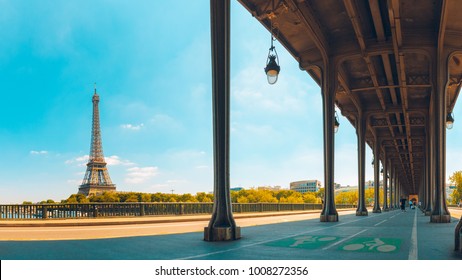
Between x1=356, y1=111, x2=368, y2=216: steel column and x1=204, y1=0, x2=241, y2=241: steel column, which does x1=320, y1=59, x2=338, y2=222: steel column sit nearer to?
x1=356, y1=111, x2=368, y2=216: steel column

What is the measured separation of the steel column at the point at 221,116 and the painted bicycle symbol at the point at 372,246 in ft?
10.4

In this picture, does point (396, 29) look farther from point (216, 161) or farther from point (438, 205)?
point (216, 161)

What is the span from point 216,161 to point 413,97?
1316 inches

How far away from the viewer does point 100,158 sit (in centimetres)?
11825

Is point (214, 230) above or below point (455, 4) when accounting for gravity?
below

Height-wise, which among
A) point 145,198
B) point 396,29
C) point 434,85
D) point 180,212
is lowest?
point 145,198

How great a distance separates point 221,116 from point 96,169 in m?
114

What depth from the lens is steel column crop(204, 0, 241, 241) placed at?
35.9 feet

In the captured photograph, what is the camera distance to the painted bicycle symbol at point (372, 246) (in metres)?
8.70

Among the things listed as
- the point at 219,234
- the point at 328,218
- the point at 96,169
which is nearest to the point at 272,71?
the point at 219,234

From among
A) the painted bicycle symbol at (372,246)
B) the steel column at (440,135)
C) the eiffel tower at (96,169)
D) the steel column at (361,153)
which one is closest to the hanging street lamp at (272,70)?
the painted bicycle symbol at (372,246)

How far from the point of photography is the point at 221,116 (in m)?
11.3
